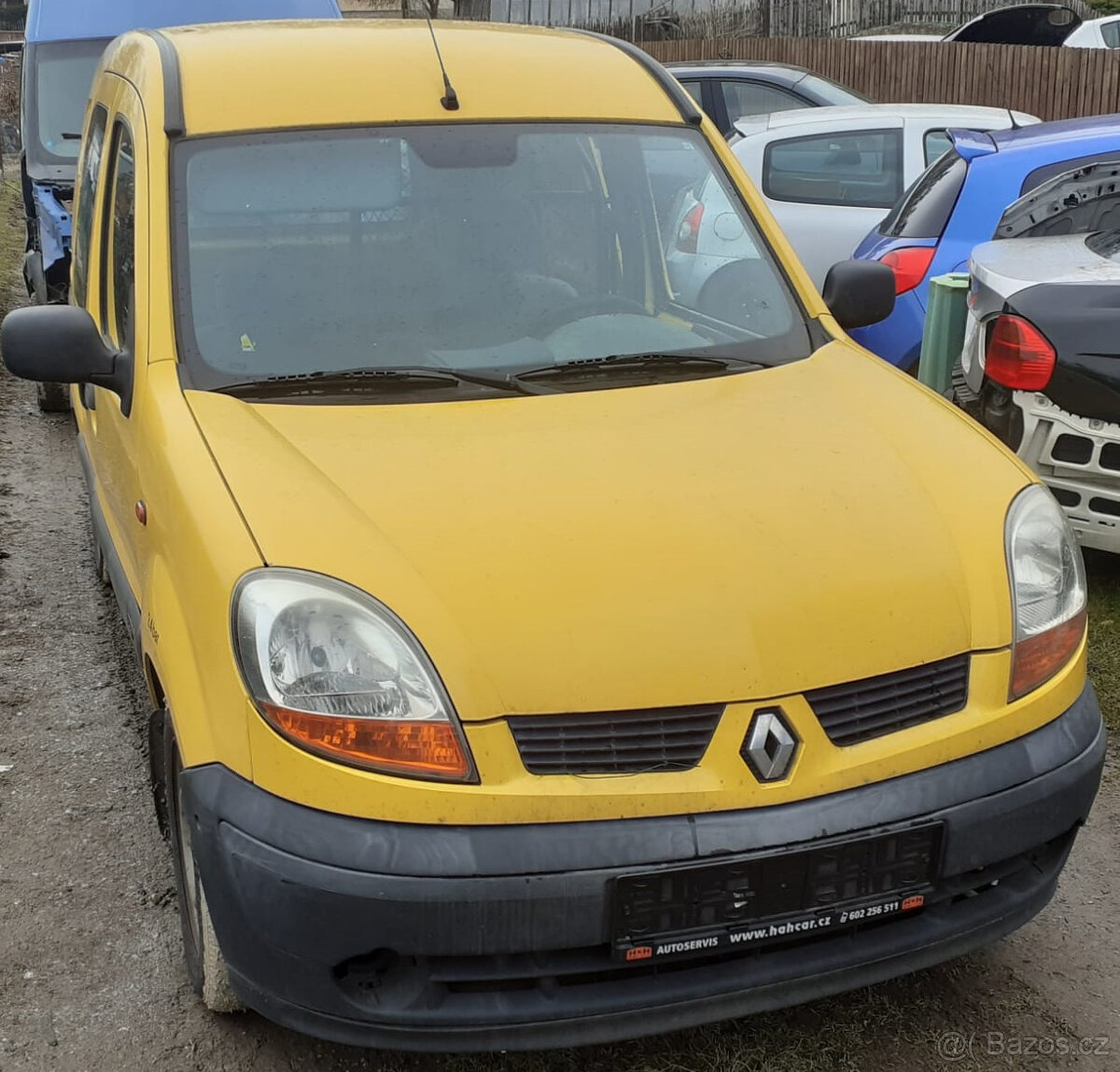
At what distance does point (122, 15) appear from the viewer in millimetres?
9977

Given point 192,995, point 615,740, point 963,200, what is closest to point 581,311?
point 615,740

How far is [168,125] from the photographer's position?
343cm

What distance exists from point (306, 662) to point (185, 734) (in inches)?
12.3

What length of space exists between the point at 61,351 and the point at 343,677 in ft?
4.29

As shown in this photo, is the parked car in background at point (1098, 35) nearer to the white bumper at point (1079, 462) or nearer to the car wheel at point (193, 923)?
the white bumper at point (1079, 462)

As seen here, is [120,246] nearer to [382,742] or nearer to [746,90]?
[382,742]

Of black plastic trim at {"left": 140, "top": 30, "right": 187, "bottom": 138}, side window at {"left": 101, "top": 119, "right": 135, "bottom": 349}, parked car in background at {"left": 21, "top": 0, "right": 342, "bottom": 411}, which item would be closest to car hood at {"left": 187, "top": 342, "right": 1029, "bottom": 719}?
side window at {"left": 101, "top": 119, "right": 135, "bottom": 349}

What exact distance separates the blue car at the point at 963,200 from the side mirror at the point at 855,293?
2.36 meters

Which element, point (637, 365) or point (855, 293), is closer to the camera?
point (637, 365)

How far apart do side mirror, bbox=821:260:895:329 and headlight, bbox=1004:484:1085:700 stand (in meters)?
1.04

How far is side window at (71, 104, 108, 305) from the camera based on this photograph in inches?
173

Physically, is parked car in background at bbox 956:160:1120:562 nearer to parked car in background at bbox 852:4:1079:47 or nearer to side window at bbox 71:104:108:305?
side window at bbox 71:104:108:305

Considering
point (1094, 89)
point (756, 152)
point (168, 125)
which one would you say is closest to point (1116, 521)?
point (168, 125)

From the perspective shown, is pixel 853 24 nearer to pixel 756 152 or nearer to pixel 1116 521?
pixel 756 152
